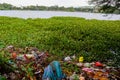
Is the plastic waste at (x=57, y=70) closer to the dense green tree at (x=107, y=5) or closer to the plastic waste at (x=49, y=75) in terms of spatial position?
the plastic waste at (x=49, y=75)

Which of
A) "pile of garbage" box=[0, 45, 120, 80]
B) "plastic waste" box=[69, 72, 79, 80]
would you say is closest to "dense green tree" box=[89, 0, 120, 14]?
"pile of garbage" box=[0, 45, 120, 80]

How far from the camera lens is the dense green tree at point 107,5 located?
1186 centimetres

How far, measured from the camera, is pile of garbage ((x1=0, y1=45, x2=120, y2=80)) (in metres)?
7.45

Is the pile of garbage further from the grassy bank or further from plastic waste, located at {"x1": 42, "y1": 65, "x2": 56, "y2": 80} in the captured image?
the grassy bank

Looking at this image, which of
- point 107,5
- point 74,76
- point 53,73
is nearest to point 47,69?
point 53,73

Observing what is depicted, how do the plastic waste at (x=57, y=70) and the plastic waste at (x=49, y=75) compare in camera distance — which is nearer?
the plastic waste at (x=49, y=75)

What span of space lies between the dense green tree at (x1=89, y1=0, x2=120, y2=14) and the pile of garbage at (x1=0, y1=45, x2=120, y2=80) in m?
2.84

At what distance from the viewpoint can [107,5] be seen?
1216 centimetres

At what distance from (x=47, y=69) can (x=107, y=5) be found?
5180 millimetres

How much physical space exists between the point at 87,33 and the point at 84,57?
339cm

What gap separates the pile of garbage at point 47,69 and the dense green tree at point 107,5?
2844 mm

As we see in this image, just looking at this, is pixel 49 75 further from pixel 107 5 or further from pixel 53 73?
pixel 107 5

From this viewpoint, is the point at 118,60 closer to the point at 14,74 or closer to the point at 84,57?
the point at 84,57

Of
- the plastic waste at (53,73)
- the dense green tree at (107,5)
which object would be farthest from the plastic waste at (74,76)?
the dense green tree at (107,5)
